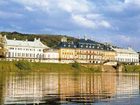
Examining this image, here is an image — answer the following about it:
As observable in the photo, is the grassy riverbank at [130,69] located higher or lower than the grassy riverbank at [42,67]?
lower

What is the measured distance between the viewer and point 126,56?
193500 millimetres

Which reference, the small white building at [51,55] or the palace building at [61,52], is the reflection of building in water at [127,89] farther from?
the small white building at [51,55]

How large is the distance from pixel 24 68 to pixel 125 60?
80.6 m

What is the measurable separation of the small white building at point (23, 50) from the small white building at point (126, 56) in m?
41.8

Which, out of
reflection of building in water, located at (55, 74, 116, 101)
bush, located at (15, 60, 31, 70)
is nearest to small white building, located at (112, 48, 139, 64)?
bush, located at (15, 60, 31, 70)

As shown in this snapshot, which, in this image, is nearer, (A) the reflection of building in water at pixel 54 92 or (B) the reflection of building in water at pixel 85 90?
(A) the reflection of building in water at pixel 54 92

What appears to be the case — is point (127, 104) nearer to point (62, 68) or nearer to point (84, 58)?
point (62, 68)

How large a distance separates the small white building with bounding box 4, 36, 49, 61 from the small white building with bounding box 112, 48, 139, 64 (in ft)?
137

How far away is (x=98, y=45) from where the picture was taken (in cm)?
17512

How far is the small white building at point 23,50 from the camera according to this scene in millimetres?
148000

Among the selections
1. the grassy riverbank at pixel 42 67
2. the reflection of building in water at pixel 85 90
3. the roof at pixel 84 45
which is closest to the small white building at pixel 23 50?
the roof at pixel 84 45

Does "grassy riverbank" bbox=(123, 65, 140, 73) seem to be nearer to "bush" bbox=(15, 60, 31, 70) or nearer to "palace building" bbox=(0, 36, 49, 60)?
"palace building" bbox=(0, 36, 49, 60)

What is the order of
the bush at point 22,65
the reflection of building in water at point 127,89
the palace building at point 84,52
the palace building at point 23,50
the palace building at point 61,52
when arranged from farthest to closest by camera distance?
the palace building at point 84,52, the palace building at point 61,52, the palace building at point 23,50, the bush at point 22,65, the reflection of building in water at point 127,89

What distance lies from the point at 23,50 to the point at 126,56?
2276 inches
